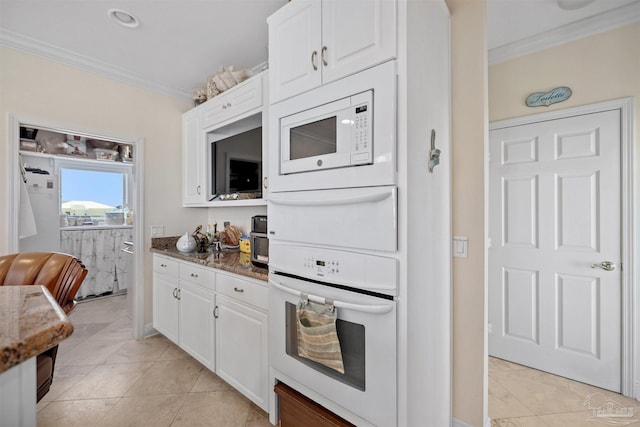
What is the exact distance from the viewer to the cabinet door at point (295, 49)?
1357mm

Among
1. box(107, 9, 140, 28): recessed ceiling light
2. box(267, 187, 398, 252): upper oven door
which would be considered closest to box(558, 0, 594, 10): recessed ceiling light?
box(267, 187, 398, 252): upper oven door

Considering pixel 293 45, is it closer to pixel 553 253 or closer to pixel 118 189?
pixel 553 253

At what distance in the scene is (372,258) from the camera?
114 cm

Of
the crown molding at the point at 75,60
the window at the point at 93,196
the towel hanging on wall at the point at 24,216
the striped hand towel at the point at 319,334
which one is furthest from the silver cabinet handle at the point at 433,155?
the window at the point at 93,196

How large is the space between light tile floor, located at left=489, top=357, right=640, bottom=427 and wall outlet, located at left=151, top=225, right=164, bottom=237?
3178mm

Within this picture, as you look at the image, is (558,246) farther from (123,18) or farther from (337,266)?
(123,18)

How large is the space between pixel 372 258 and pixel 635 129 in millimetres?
2140

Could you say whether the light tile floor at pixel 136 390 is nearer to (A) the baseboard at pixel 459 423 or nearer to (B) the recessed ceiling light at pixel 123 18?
(A) the baseboard at pixel 459 423

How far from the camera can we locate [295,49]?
1.45m

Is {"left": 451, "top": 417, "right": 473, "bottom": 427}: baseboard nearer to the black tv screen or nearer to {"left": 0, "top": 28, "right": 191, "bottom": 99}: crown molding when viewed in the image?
the black tv screen

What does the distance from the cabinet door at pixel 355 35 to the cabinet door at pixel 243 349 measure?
1.39 metres

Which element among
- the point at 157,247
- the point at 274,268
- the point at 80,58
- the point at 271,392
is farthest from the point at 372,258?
the point at 80,58

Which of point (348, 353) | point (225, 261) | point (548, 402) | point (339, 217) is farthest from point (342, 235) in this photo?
point (548, 402)

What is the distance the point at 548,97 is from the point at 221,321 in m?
2.95
